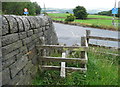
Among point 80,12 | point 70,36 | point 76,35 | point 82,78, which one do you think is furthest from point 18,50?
point 80,12

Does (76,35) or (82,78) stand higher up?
(76,35)

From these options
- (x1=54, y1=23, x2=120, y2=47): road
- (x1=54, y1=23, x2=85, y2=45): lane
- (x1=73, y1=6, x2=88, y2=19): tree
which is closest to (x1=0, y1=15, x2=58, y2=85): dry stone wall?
(x1=54, y1=23, x2=120, y2=47): road

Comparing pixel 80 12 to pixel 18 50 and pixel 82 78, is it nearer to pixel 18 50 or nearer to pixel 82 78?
pixel 82 78

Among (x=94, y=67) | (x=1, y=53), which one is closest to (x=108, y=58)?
(x=94, y=67)

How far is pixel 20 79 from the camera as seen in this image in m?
2.96

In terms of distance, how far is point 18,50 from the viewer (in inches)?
113

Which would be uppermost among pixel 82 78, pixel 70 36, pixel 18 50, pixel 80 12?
pixel 80 12

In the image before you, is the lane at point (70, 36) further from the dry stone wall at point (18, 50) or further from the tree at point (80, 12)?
the tree at point (80, 12)

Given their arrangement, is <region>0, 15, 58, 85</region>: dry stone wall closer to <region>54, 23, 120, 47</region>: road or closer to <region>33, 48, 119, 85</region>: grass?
<region>33, 48, 119, 85</region>: grass

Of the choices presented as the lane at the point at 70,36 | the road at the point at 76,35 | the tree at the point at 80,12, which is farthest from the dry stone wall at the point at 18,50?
the tree at the point at 80,12

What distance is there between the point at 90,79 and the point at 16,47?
7.03 ft

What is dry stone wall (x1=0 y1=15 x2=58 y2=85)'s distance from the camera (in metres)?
2.34

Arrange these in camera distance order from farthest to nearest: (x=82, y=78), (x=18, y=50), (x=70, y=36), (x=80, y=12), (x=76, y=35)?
(x=80, y=12) → (x=76, y=35) → (x=70, y=36) → (x=82, y=78) → (x=18, y=50)

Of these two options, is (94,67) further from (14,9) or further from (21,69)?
(14,9)
